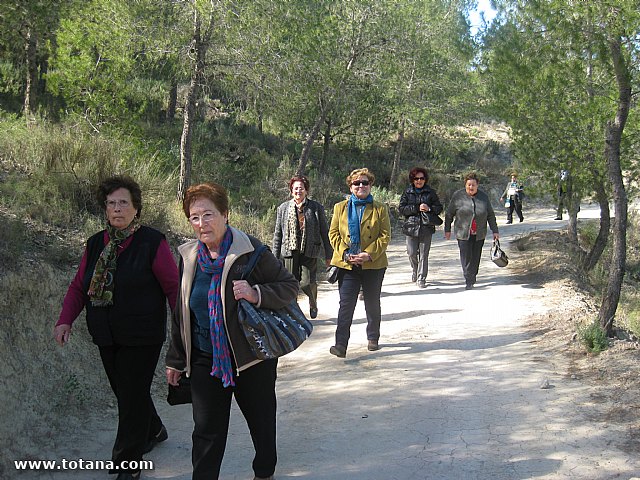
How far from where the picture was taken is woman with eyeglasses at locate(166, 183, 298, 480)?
366 cm

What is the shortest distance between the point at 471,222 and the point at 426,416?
5.61m

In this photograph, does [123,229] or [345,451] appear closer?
[123,229]

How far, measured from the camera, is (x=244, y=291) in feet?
11.9

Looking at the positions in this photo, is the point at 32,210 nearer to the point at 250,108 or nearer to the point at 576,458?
the point at 576,458

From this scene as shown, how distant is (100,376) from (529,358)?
13.7 feet

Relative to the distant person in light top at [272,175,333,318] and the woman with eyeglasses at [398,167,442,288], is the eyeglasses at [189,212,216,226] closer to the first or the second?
the distant person in light top at [272,175,333,318]

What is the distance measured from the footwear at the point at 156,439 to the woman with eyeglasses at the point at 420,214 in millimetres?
6468

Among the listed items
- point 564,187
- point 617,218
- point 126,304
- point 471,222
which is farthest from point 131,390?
point 564,187

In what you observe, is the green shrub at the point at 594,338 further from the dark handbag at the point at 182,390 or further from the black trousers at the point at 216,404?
the dark handbag at the point at 182,390

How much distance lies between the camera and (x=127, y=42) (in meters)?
11.8

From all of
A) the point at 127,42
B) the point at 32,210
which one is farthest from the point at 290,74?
the point at 32,210

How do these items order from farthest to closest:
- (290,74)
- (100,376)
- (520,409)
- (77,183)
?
(290,74), (77,183), (100,376), (520,409)

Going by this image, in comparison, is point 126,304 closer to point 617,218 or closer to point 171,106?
point 617,218

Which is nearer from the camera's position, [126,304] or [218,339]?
[218,339]
